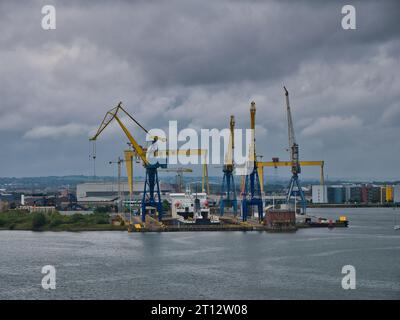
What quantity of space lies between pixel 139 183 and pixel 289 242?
155ft

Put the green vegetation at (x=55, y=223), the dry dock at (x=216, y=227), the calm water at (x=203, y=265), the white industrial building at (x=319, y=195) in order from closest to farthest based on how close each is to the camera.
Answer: the calm water at (x=203, y=265), the dry dock at (x=216, y=227), the green vegetation at (x=55, y=223), the white industrial building at (x=319, y=195)

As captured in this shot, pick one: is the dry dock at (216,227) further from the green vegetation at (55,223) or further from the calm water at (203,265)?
the calm water at (203,265)

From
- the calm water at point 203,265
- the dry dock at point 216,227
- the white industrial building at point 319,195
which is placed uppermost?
the white industrial building at point 319,195

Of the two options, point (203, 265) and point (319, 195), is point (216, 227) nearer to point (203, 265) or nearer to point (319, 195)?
point (203, 265)

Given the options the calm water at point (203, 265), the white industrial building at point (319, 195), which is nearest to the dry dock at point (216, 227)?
the calm water at point (203, 265)

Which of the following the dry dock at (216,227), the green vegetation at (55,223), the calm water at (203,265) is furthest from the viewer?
the green vegetation at (55,223)

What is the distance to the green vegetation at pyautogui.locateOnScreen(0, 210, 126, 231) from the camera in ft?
106

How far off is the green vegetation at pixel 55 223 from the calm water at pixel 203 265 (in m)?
4.19

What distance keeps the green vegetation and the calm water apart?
419cm

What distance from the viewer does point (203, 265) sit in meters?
18.3

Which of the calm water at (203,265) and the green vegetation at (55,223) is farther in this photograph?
the green vegetation at (55,223)

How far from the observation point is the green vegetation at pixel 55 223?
32.4 meters
